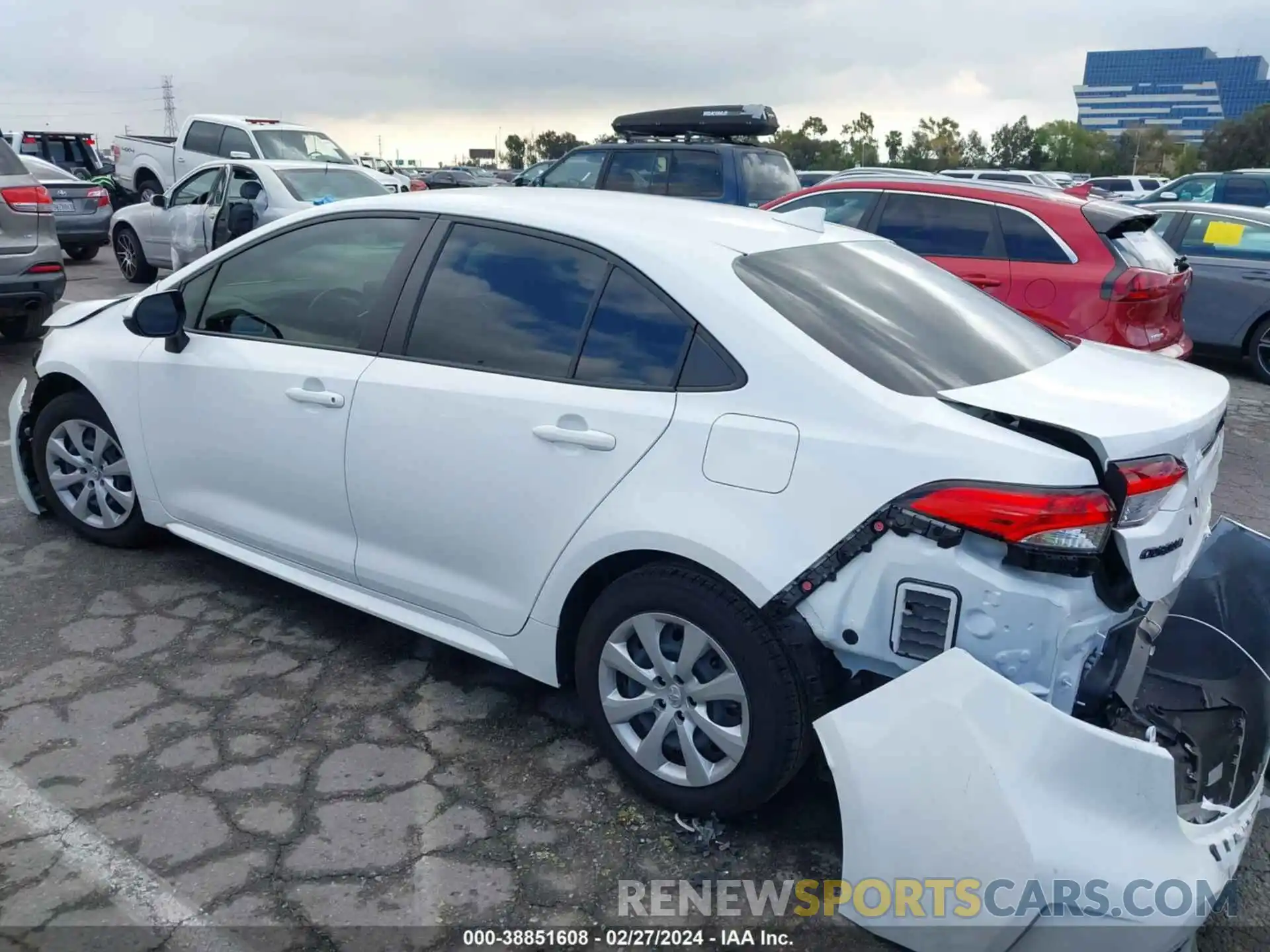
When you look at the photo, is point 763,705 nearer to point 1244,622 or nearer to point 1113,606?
point 1113,606

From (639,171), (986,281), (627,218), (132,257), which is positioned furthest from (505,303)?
(132,257)

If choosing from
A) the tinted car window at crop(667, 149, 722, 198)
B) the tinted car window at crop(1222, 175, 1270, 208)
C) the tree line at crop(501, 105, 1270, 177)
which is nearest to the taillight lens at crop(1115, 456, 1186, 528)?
the tinted car window at crop(667, 149, 722, 198)

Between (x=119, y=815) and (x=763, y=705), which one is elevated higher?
(x=763, y=705)

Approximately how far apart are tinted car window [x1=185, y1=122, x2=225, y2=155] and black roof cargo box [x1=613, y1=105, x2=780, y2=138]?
21.4 feet

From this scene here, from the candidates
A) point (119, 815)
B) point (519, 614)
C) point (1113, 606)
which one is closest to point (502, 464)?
point (519, 614)

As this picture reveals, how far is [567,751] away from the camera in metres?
3.15

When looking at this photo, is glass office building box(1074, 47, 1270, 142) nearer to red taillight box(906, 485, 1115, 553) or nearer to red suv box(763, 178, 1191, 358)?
red suv box(763, 178, 1191, 358)

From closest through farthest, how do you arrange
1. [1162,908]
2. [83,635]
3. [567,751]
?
[1162,908] → [567,751] → [83,635]

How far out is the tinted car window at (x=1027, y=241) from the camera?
6773mm

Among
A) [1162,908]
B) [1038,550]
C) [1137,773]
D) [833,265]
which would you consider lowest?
[1162,908]

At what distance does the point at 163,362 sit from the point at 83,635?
1055 millimetres

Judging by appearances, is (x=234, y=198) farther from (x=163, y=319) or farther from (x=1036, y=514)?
(x=1036, y=514)

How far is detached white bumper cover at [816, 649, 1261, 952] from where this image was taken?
2.01m

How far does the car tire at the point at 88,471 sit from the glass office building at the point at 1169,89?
525 feet
